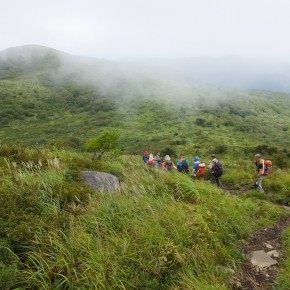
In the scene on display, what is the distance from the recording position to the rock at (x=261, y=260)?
595 cm

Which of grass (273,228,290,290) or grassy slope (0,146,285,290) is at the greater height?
grassy slope (0,146,285,290)

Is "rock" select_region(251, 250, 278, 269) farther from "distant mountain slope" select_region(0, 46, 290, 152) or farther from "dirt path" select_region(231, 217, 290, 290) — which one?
"distant mountain slope" select_region(0, 46, 290, 152)

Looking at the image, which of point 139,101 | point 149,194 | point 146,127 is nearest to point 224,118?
point 146,127

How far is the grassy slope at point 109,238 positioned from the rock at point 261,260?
31cm

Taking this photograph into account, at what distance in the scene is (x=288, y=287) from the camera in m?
5.03

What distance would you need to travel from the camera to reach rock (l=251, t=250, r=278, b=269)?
19.5 feet

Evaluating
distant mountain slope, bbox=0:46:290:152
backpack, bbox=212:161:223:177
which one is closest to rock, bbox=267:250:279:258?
backpack, bbox=212:161:223:177

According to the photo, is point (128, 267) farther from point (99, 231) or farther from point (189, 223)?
point (189, 223)

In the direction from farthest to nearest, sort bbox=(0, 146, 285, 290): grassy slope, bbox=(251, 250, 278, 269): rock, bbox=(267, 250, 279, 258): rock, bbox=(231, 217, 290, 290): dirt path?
1. bbox=(267, 250, 279, 258): rock
2. bbox=(251, 250, 278, 269): rock
3. bbox=(231, 217, 290, 290): dirt path
4. bbox=(0, 146, 285, 290): grassy slope

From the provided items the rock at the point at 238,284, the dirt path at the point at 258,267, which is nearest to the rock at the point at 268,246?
the dirt path at the point at 258,267

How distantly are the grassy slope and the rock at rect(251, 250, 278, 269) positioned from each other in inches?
12.1

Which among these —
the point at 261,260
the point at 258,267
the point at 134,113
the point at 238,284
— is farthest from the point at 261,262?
the point at 134,113

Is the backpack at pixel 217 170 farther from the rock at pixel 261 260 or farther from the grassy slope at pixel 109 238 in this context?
the rock at pixel 261 260

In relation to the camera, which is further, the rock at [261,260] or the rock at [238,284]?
the rock at [261,260]
